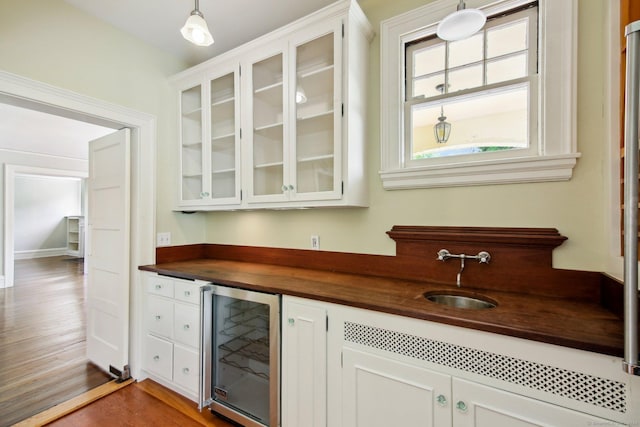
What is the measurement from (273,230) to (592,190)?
2026mm

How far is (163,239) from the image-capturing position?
8.07 feet

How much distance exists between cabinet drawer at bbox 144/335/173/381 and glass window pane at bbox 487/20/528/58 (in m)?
2.90

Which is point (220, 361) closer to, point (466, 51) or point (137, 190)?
point (137, 190)

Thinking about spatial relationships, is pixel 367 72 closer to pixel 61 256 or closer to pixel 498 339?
pixel 498 339

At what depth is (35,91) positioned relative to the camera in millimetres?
1786

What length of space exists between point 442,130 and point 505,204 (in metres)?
0.60

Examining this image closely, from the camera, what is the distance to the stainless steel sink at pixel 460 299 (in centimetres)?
148

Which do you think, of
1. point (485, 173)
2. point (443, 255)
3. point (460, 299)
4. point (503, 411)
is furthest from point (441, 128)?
point (503, 411)

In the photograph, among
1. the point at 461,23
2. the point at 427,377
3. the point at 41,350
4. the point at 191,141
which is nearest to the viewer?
the point at 427,377

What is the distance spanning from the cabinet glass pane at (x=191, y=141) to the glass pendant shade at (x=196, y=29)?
980 mm

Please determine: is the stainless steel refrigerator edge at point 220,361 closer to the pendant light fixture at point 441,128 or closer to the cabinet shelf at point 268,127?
the cabinet shelf at point 268,127

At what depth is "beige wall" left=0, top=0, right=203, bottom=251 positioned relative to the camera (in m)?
1.75

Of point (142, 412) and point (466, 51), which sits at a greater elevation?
point (466, 51)

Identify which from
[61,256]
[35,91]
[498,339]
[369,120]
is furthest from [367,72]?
[61,256]
